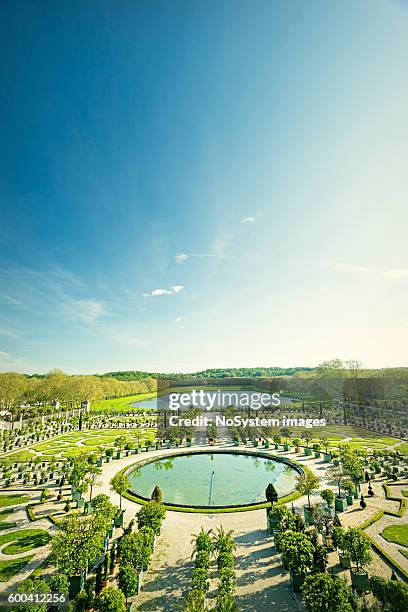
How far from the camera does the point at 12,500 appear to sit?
83.4 ft

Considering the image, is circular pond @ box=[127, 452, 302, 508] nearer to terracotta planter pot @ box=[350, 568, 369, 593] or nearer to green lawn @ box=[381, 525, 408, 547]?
green lawn @ box=[381, 525, 408, 547]

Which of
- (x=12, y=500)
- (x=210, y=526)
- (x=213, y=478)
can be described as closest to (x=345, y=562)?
(x=210, y=526)

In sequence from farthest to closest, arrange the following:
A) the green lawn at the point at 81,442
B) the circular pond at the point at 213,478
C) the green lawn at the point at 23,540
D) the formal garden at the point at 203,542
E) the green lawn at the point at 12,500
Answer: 1. the green lawn at the point at 81,442
2. the circular pond at the point at 213,478
3. the green lawn at the point at 12,500
4. the green lawn at the point at 23,540
5. the formal garden at the point at 203,542

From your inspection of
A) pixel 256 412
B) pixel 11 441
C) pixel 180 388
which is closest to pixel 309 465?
pixel 256 412

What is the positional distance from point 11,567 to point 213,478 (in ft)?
60.7

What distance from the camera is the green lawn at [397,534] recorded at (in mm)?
17891

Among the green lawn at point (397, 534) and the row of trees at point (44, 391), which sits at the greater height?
the row of trees at point (44, 391)

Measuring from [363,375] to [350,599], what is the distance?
8527 cm

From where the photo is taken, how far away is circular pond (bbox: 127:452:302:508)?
2565 centimetres

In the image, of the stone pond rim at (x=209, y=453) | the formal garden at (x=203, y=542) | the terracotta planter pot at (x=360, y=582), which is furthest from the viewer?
the stone pond rim at (x=209, y=453)

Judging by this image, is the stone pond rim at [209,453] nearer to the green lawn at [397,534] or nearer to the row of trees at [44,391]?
the green lawn at [397,534]

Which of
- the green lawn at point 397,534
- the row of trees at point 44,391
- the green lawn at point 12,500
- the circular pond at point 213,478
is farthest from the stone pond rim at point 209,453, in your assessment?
the row of trees at point 44,391

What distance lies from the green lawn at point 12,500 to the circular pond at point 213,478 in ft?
28.4

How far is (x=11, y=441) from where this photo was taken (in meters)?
47.2
